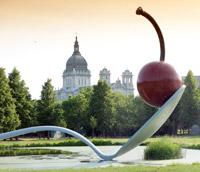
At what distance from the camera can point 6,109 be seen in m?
45.7

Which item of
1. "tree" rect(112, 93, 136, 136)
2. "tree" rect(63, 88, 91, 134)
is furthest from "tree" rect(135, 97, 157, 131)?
"tree" rect(63, 88, 91, 134)

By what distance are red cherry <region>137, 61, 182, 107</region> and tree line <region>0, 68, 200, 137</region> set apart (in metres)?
27.7

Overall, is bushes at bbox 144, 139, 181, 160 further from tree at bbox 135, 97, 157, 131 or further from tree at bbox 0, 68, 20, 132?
tree at bbox 135, 97, 157, 131

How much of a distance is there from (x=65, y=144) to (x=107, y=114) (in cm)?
2194

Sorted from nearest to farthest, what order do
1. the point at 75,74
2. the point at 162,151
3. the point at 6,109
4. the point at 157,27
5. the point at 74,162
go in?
the point at 157,27 → the point at 74,162 → the point at 162,151 → the point at 6,109 → the point at 75,74

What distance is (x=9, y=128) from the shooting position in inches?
1791

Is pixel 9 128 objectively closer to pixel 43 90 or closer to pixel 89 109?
pixel 43 90

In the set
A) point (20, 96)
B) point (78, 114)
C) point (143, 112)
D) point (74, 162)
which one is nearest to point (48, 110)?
point (20, 96)

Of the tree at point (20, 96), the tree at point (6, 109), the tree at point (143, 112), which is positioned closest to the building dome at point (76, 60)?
the tree at point (143, 112)

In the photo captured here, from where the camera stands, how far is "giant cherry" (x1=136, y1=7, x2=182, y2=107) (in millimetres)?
18438

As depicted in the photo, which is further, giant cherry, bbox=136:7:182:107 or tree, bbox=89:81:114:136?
tree, bbox=89:81:114:136

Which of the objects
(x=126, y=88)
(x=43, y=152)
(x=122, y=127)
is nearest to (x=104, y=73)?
(x=126, y=88)

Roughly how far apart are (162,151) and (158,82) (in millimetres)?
4136

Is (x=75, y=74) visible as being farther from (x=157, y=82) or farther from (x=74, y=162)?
(x=157, y=82)
